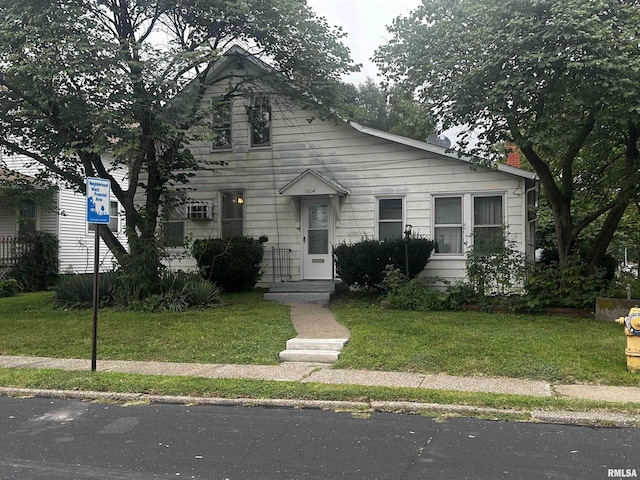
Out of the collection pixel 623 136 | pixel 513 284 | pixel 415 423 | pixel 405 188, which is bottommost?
pixel 415 423

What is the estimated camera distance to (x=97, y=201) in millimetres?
8125

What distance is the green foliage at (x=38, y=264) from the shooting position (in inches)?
777

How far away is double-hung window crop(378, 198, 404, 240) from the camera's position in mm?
15344

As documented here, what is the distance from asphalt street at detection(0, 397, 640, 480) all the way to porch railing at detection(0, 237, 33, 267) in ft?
51.0

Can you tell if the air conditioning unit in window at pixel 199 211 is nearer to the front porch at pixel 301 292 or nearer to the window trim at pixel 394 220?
the front porch at pixel 301 292

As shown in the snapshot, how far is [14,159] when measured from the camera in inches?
860

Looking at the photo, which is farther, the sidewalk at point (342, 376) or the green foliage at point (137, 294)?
the green foliage at point (137, 294)

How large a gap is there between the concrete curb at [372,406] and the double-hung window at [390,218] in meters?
9.13

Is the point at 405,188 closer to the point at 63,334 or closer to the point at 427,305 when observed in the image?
the point at 427,305

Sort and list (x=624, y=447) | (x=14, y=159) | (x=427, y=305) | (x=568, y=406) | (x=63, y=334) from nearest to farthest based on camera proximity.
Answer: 1. (x=624, y=447)
2. (x=568, y=406)
3. (x=63, y=334)
4. (x=427, y=305)
5. (x=14, y=159)

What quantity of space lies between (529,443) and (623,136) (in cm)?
1042

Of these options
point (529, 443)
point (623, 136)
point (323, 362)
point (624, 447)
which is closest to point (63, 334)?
point (323, 362)

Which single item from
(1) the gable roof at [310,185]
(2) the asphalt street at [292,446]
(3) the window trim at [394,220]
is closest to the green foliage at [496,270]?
(3) the window trim at [394,220]

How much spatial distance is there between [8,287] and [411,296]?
13.3 m
